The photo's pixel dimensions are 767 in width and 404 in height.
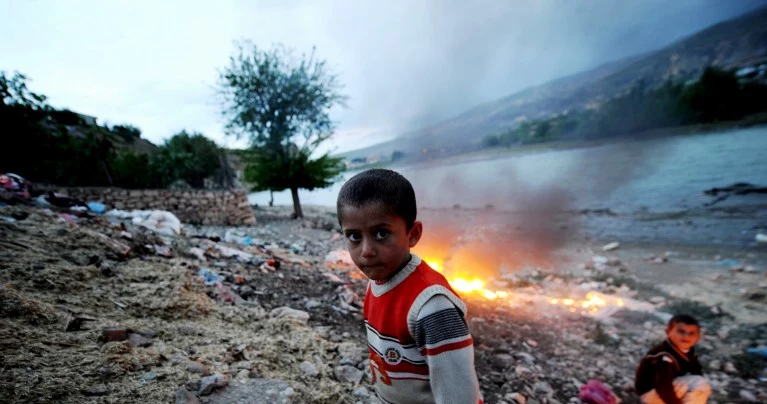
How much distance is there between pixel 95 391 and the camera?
55.3 inches

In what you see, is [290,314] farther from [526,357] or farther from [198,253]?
[526,357]

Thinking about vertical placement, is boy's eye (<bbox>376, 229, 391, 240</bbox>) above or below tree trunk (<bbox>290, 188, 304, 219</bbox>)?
above

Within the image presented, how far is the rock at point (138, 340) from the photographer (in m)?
1.88

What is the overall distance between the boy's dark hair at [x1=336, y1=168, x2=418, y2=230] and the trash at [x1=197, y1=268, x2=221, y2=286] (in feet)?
10.2

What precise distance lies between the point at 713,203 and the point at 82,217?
54.7 ft

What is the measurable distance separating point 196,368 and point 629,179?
2010 cm

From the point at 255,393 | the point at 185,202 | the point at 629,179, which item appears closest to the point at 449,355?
the point at 255,393

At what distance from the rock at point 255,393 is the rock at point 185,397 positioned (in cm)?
8

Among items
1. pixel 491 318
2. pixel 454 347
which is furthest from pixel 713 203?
pixel 454 347

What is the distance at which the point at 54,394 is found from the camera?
132 cm

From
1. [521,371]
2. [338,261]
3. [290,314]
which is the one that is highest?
[290,314]

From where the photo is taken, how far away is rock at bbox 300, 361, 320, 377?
83.8 inches

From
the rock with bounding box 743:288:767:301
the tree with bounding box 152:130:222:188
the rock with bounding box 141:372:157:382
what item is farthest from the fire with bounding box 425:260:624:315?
the tree with bounding box 152:130:222:188

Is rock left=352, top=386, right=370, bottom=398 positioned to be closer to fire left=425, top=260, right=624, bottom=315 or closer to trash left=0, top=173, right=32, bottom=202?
fire left=425, top=260, right=624, bottom=315
